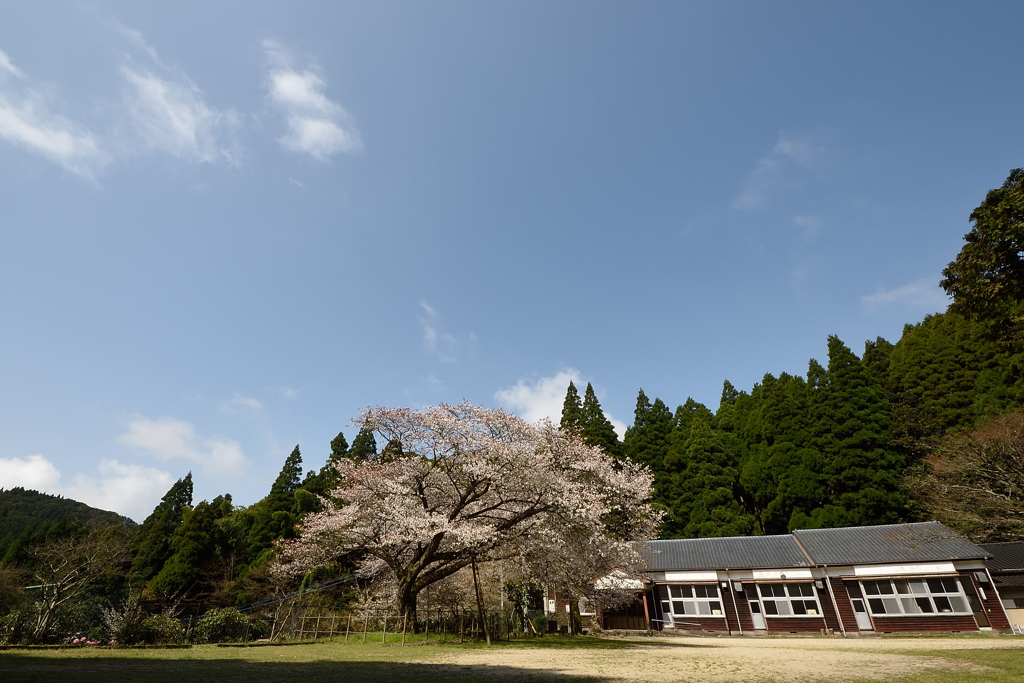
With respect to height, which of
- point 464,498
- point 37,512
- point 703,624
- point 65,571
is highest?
point 37,512

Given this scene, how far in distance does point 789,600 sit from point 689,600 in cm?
459

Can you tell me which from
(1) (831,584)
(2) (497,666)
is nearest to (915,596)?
(1) (831,584)

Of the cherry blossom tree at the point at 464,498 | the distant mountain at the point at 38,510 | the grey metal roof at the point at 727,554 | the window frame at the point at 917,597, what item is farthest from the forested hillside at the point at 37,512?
the window frame at the point at 917,597

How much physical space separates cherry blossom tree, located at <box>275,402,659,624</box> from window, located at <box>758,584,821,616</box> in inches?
323

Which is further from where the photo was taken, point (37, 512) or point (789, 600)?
point (37, 512)

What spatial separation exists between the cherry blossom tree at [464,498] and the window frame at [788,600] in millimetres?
8123

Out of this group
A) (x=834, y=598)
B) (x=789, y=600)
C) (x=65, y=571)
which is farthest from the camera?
(x=65, y=571)

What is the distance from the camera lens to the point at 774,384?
1663 inches

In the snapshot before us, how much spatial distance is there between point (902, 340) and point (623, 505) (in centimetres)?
4182

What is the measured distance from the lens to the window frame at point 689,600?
23.7 metres

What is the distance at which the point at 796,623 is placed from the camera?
72.8ft

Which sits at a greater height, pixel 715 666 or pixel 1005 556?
pixel 1005 556

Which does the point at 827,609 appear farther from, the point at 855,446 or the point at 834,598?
the point at 855,446

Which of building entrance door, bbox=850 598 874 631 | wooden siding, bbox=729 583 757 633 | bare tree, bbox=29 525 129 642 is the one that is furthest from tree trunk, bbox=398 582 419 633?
building entrance door, bbox=850 598 874 631
